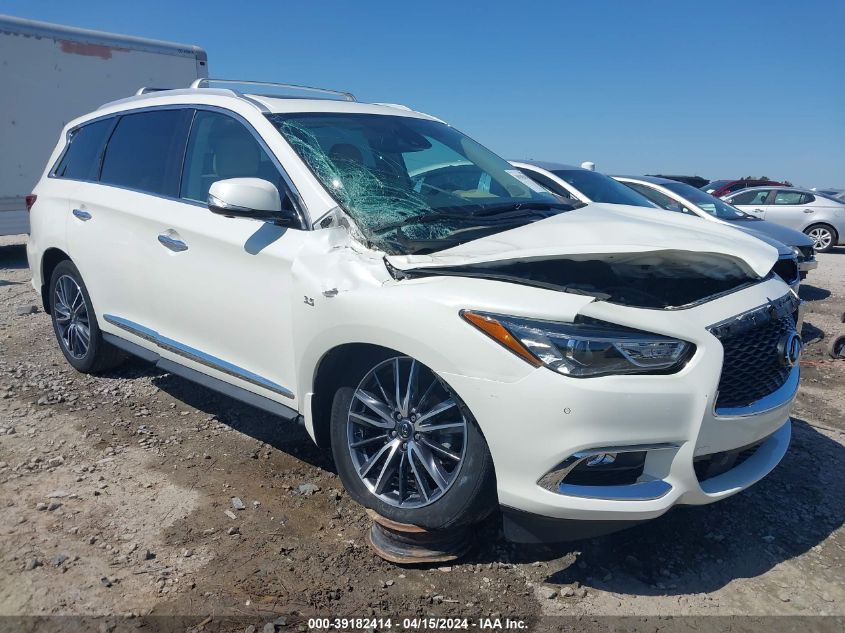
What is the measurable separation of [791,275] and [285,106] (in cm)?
467

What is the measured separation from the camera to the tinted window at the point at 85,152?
4.82 m

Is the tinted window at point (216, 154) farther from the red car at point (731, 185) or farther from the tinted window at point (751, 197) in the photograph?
the red car at point (731, 185)

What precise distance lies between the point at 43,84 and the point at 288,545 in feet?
31.6

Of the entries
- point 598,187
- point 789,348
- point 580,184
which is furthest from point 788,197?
point 789,348

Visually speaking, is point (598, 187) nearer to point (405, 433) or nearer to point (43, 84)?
point (405, 433)

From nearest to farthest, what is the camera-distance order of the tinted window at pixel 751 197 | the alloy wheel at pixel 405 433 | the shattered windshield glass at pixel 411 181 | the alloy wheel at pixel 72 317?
1. the alloy wheel at pixel 405 433
2. the shattered windshield glass at pixel 411 181
3. the alloy wheel at pixel 72 317
4. the tinted window at pixel 751 197

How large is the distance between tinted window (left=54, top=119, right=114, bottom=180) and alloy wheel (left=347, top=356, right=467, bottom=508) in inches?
118

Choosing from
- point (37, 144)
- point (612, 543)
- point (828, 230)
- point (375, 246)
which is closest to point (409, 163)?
point (375, 246)

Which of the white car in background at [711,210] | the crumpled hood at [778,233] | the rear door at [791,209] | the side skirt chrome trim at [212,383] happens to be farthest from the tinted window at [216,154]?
the rear door at [791,209]

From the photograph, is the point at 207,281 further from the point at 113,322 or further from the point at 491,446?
the point at 491,446

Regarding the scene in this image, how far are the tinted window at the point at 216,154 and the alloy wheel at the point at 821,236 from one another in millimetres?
14909

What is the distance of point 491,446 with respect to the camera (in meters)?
2.53

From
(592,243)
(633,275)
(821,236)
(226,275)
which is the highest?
(592,243)

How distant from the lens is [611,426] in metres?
2.38
